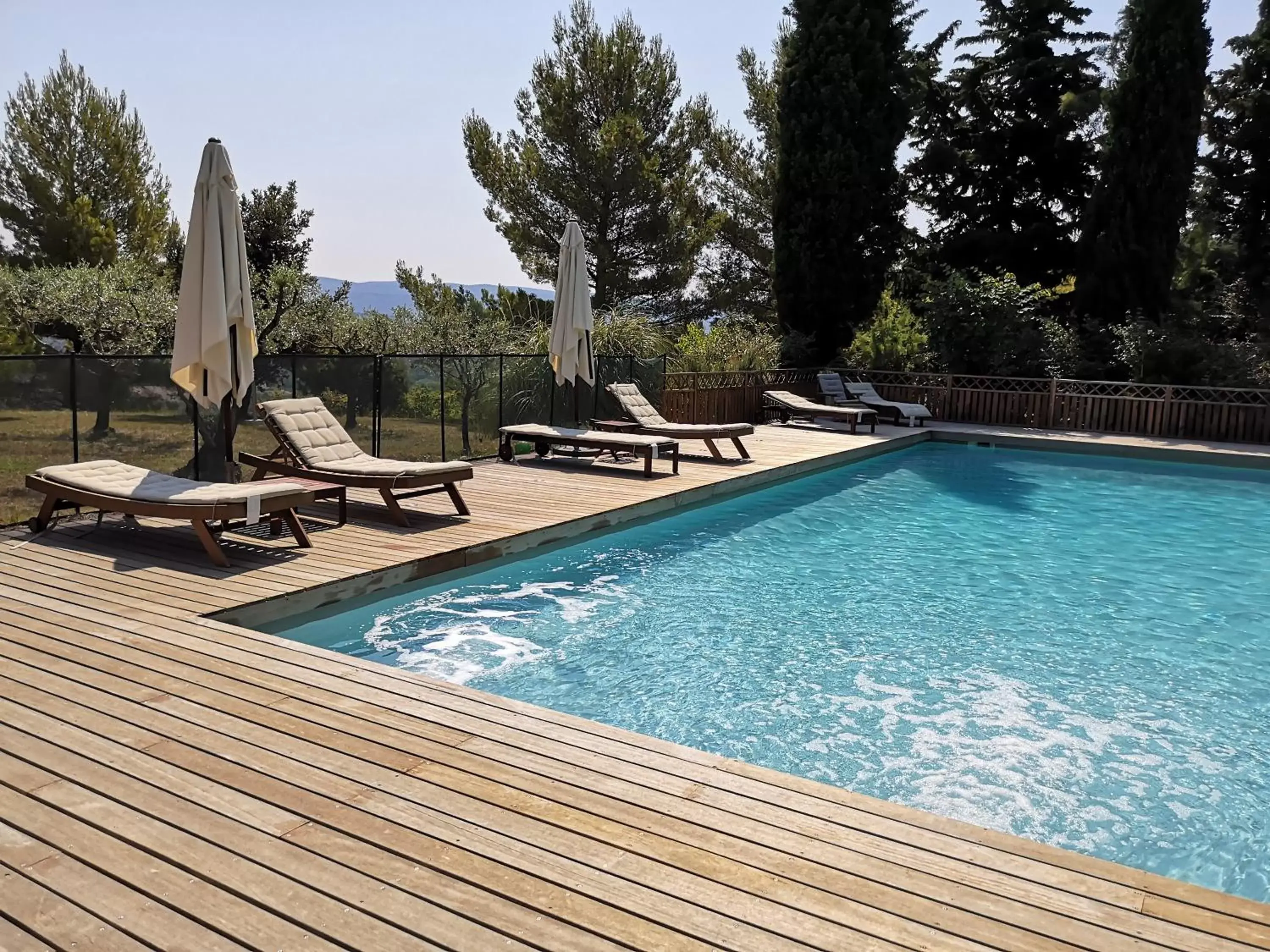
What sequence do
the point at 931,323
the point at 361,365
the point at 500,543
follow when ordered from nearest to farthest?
the point at 500,543, the point at 361,365, the point at 931,323

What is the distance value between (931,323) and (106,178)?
70.8ft

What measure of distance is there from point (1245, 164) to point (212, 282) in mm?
23515

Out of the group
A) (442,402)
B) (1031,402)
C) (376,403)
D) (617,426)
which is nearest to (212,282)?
(376,403)

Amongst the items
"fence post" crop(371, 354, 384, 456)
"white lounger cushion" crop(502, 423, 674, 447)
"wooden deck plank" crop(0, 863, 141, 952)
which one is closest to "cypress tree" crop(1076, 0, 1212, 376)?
"white lounger cushion" crop(502, 423, 674, 447)

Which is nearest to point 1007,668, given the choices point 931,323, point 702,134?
point 931,323

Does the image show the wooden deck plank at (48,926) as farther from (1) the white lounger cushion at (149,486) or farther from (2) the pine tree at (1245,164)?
(2) the pine tree at (1245,164)

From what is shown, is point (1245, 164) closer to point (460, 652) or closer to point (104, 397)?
point (460, 652)

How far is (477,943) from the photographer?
2078 mm

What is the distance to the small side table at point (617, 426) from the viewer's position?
1066 cm

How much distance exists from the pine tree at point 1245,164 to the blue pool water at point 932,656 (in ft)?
50.5

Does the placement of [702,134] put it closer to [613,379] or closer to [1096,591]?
[613,379]

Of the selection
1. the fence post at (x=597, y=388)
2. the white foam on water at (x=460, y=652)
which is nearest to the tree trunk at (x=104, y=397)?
the white foam on water at (x=460, y=652)

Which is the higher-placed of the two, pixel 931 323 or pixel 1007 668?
pixel 931 323

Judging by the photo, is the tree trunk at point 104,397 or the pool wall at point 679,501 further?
the tree trunk at point 104,397
